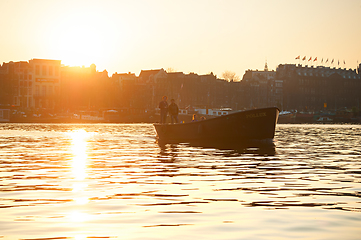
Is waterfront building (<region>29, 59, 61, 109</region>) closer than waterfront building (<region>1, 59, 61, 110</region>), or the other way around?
waterfront building (<region>1, 59, 61, 110</region>)

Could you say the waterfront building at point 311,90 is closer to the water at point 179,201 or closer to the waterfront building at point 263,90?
the waterfront building at point 263,90

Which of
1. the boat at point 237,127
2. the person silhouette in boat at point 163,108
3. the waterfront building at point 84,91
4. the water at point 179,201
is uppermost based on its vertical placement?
the waterfront building at point 84,91

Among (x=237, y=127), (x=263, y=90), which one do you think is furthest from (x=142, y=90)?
(x=237, y=127)

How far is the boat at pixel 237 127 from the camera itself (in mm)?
29672

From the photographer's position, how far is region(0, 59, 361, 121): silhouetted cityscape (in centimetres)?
11916

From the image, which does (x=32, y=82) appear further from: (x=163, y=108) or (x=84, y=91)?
(x=163, y=108)

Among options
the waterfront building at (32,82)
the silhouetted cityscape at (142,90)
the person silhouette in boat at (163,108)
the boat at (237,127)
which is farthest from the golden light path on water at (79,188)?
the waterfront building at (32,82)

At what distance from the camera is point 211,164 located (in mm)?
17500

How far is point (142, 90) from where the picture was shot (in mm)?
135875

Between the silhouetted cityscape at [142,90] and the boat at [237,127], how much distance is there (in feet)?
268

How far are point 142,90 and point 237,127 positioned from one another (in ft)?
351

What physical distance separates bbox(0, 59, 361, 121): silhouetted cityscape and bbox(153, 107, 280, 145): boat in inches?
3214

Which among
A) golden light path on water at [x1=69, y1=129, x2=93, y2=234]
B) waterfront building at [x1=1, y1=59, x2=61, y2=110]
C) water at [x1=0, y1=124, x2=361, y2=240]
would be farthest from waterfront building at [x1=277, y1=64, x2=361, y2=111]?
water at [x1=0, y1=124, x2=361, y2=240]

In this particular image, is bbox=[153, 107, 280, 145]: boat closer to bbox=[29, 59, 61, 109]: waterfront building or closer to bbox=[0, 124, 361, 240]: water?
bbox=[0, 124, 361, 240]: water
